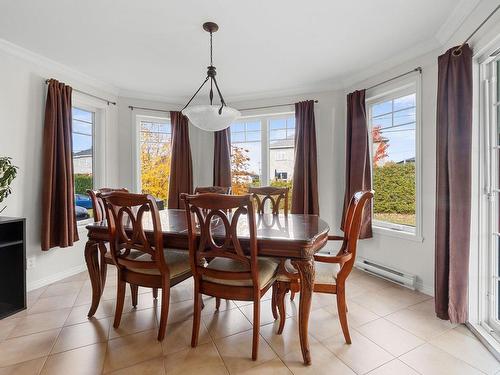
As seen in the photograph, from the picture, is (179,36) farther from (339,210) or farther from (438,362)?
(438,362)

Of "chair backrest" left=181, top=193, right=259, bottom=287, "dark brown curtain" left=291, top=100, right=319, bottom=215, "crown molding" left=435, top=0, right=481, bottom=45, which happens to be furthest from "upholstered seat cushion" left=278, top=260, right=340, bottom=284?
"crown molding" left=435, top=0, right=481, bottom=45

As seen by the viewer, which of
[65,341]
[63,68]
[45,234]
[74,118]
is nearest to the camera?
[65,341]

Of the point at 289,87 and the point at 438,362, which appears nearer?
the point at 438,362

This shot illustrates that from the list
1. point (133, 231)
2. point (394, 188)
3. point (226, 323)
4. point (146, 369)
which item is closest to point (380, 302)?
point (394, 188)

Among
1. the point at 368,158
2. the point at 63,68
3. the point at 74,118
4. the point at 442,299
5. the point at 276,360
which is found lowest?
the point at 276,360

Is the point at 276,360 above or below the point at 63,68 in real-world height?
below

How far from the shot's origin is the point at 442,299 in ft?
7.27

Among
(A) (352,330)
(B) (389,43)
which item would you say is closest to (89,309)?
(A) (352,330)

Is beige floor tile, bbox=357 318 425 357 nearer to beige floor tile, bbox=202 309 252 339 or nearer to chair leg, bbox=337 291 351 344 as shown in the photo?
chair leg, bbox=337 291 351 344

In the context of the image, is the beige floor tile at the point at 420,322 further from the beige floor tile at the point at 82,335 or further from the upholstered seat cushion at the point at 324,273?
the beige floor tile at the point at 82,335

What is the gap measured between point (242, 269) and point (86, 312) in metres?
1.48

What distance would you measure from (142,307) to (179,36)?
7.95 ft

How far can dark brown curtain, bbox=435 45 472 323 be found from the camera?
2066 millimetres

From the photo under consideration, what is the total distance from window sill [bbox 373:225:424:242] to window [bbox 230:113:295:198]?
139 cm
